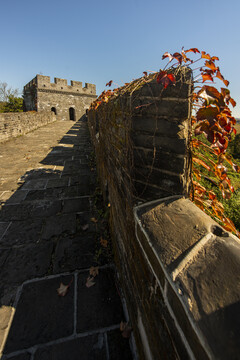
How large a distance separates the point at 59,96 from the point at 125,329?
2802 centimetres

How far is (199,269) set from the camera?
0.64 meters

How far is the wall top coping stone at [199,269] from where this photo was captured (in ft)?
1.58

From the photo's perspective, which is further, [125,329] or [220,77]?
[125,329]

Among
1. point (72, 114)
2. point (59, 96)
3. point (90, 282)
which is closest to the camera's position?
point (90, 282)

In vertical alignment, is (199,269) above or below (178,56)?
below

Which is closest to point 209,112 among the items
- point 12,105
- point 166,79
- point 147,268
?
point 166,79

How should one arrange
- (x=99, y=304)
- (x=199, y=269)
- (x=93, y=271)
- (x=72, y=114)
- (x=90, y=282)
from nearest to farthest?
(x=199, y=269) < (x=99, y=304) < (x=90, y=282) < (x=93, y=271) < (x=72, y=114)

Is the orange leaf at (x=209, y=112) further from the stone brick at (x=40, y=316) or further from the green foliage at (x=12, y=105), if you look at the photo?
the green foliage at (x=12, y=105)

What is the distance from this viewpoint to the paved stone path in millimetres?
1398

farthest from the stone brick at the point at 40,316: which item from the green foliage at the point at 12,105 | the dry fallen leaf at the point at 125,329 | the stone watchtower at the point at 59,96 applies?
the green foliage at the point at 12,105

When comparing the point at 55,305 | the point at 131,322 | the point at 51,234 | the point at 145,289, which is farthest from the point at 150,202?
the point at 51,234

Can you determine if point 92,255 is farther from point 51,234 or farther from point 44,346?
point 44,346

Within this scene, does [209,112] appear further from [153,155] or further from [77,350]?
[77,350]

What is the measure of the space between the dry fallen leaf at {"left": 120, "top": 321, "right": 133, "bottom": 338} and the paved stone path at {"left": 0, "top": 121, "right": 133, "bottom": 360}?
37 millimetres
